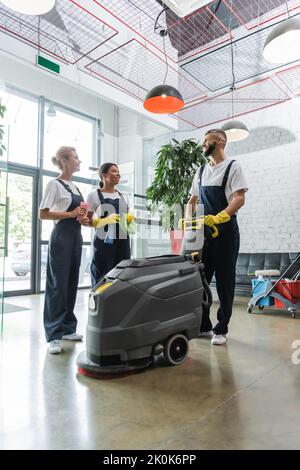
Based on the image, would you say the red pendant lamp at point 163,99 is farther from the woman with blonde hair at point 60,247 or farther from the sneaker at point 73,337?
the sneaker at point 73,337

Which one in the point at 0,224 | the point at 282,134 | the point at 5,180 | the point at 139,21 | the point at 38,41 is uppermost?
the point at 139,21

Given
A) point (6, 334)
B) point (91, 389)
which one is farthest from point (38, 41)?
point (91, 389)

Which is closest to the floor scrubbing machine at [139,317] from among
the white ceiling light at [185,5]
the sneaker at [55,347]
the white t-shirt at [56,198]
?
the sneaker at [55,347]

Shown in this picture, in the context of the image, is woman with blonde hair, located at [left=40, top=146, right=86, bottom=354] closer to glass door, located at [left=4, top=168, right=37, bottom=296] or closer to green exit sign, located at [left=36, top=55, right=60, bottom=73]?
green exit sign, located at [left=36, top=55, right=60, bottom=73]

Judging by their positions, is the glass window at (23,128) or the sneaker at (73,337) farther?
the glass window at (23,128)

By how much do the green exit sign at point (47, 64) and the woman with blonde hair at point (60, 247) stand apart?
2.06 metres

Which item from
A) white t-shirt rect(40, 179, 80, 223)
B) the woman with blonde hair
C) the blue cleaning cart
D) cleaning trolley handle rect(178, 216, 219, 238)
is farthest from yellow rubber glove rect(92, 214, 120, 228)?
the blue cleaning cart

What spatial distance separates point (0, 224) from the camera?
2703 millimetres

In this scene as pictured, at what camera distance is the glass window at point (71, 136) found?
19.1 ft

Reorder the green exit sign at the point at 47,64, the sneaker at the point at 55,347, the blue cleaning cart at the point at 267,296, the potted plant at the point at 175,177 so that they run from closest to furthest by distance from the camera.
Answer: the sneaker at the point at 55,347 < the blue cleaning cart at the point at 267,296 < the green exit sign at the point at 47,64 < the potted plant at the point at 175,177

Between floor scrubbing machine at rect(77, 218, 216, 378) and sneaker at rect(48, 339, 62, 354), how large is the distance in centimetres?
32

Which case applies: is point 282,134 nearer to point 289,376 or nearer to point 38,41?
point 38,41
